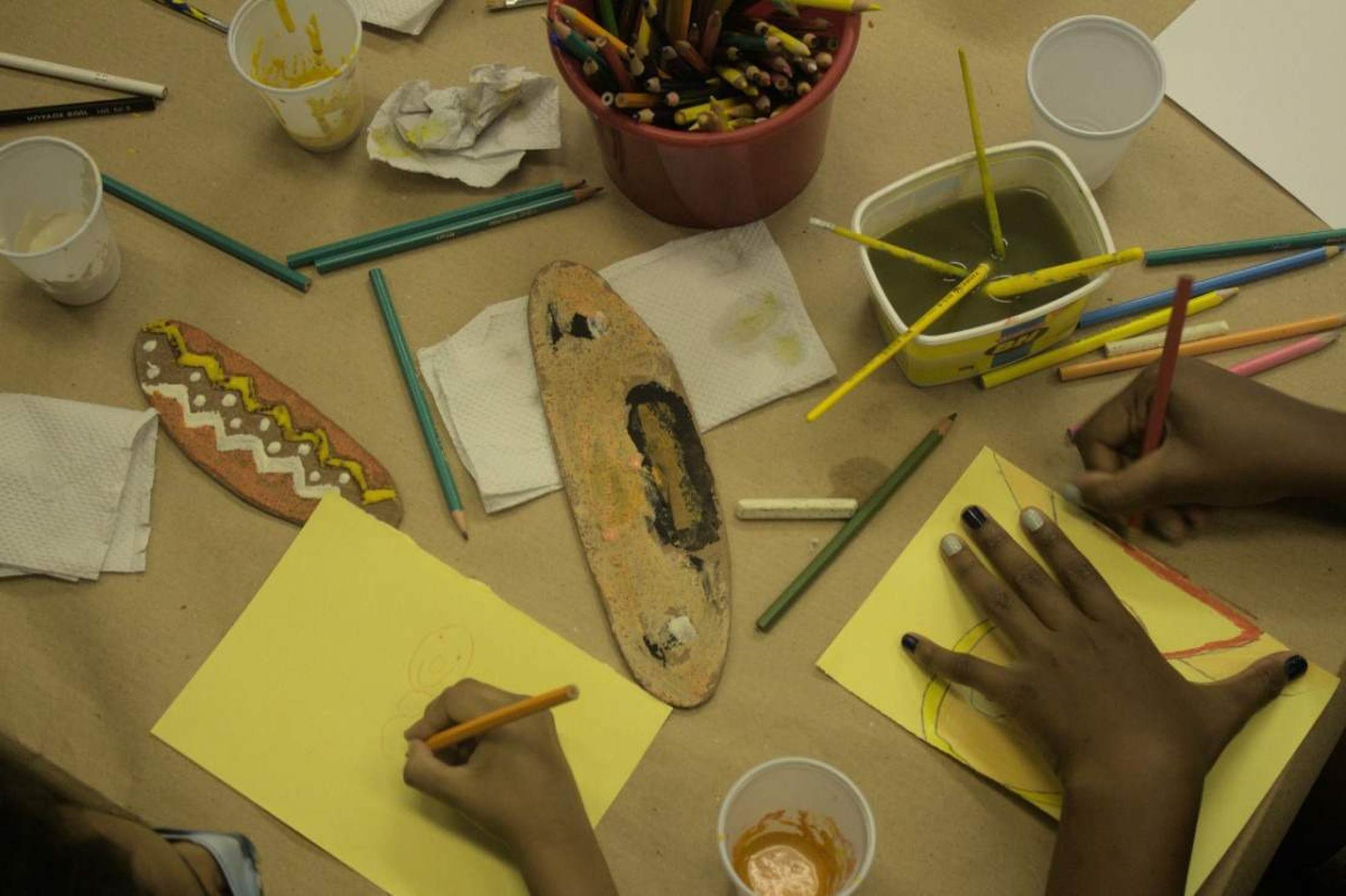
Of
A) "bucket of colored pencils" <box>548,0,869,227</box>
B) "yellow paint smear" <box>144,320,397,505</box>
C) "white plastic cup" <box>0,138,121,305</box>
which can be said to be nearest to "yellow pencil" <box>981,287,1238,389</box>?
"bucket of colored pencils" <box>548,0,869,227</box>

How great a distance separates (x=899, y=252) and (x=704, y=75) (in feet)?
0.59

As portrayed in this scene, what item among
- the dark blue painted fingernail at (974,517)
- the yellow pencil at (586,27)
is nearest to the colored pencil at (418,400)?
the yellow pencil at (586,27)

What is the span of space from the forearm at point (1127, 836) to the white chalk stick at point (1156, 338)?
11.5 inches

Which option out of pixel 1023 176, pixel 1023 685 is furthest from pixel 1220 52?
pixel 1023 685

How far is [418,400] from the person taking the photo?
83 cm

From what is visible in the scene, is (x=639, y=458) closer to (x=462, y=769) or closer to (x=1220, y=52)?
(x=462, y=769)

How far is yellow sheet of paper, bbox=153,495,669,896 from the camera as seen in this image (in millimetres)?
726

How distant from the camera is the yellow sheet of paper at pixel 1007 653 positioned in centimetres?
71

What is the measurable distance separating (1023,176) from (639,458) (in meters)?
0.33

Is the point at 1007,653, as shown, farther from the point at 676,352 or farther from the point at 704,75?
the point at 704,75

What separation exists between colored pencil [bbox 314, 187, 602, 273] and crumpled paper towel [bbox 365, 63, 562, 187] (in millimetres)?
33

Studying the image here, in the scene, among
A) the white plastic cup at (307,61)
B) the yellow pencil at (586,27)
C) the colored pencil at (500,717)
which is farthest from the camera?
the white plastic cup at (307,61)

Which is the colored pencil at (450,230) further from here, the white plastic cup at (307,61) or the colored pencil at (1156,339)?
the colored pencil at (1156,339)

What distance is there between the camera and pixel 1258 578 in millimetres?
756
